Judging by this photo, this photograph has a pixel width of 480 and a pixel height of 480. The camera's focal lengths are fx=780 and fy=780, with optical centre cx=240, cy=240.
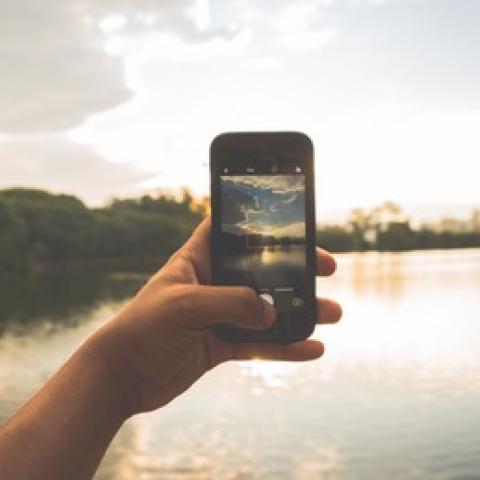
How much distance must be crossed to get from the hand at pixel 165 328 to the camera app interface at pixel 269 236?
1.54 ft

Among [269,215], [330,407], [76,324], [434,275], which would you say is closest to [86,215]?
[434,275]

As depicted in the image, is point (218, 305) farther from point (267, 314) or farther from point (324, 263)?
point (324, 263)

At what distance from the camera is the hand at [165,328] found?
79.9 inches

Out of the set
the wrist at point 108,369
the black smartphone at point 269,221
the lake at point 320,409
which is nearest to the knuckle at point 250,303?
the wrist at point 108,369

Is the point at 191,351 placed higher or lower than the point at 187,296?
lower

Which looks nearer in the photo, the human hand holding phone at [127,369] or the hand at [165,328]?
the human hand holding phone at [127,369]

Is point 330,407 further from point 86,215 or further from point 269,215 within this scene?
point 86,215

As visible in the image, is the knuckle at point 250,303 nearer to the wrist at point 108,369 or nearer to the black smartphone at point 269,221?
the wrist at point 108,369

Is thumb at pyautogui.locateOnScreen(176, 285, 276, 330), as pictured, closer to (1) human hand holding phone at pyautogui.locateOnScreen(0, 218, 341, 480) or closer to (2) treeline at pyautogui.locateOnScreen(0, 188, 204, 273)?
(1) human hand holding phone at pyautogui.locateOnScreen(0, 218, 341, 480)

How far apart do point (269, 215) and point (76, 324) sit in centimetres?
5623

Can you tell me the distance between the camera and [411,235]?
178 m

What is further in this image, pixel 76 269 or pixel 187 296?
pixel 76 269

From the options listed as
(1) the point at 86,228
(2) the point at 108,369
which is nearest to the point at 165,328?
(2) the point at 108,369

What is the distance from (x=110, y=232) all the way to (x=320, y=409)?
4536 inches
